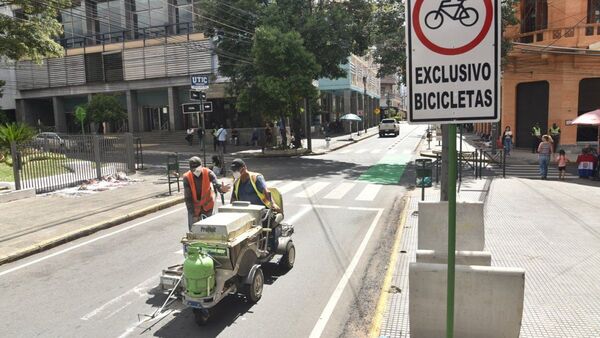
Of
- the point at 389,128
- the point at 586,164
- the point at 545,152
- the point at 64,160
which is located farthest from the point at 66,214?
the point at 389,128

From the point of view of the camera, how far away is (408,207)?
40.8 feet

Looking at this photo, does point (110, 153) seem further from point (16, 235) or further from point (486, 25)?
point (486, 25)

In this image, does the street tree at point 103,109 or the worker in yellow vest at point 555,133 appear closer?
the worker in yellow vest at point 555,133

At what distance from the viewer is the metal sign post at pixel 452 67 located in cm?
282

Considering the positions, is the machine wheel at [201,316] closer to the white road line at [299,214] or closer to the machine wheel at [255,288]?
the machine wheel at [255,288]

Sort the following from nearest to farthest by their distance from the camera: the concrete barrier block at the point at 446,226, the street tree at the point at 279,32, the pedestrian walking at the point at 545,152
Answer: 1. the concrete barrier block at the point at 446,226
2. the pedestrian walking at the point at 545,152
3. the street tree at the point at 279,32

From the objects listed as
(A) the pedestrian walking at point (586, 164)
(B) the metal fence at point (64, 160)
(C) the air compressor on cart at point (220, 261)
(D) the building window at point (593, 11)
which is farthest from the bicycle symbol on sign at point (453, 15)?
(D) the building window at point (593, 11)

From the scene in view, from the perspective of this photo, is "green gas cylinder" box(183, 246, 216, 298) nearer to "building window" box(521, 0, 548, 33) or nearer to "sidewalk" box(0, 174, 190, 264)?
"sidewalk" box(0, 174, 190, 264)

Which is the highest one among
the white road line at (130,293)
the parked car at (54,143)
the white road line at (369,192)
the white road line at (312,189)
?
the parked car at (54,143)

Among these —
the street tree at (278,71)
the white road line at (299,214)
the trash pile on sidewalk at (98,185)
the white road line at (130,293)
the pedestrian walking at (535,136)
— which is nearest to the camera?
the white road line at (130,293)

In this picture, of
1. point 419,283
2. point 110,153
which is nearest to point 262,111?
point 110,153

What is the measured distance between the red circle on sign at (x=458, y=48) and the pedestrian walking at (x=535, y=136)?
2405cm

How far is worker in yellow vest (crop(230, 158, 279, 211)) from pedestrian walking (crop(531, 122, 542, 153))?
21411 mm

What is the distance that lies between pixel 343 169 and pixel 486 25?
62.0ft
